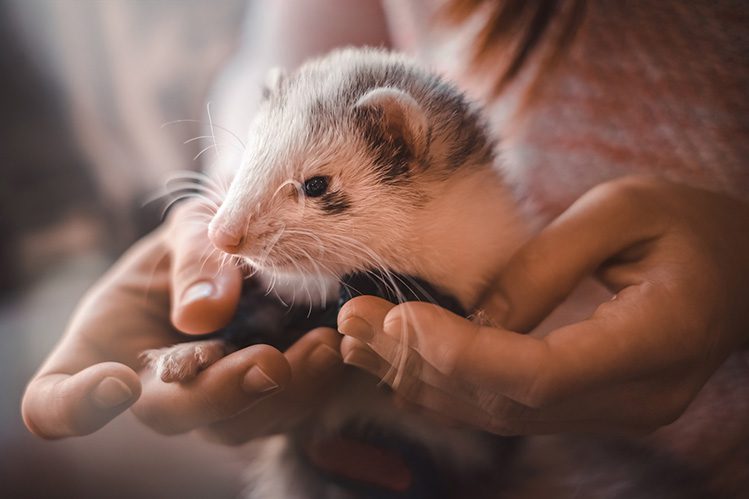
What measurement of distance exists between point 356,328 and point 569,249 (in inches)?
9.8

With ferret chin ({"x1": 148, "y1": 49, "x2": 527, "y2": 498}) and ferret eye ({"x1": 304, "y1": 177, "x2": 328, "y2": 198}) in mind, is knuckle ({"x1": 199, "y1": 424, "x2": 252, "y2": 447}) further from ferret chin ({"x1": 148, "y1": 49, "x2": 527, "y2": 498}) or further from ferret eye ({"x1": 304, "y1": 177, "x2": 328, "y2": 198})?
ferret eye ({"x1": 304, "y1": 177, "x2": 328, "y2": 198})

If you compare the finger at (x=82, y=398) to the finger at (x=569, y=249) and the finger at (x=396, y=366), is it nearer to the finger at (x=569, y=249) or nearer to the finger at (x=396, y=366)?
the finger at (x=396, y=366)

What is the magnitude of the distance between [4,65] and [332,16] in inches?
12.5

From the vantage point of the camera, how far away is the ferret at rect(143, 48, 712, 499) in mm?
472

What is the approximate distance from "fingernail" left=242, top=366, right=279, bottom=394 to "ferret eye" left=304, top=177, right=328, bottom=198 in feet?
0.53

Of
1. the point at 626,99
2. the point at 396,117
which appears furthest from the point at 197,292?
the point at 626,99

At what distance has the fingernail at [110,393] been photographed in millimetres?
397

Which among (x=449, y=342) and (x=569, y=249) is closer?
(x=449, y=342)

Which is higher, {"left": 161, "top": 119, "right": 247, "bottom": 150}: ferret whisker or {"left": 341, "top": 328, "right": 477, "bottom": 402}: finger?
{"left": 161, "top": 119, "right": 247, "bottom": 150}: ferret whisker

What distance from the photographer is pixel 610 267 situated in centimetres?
58

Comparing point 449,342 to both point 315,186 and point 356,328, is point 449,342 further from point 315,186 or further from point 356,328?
point 315,186

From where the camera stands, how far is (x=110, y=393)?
40cm

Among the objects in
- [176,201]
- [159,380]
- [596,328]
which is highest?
[176,201]

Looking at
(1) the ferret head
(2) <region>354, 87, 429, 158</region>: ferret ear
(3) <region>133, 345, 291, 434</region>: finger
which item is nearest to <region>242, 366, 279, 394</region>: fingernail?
(3) <region>133, 345, 291, 434</region>: finger
